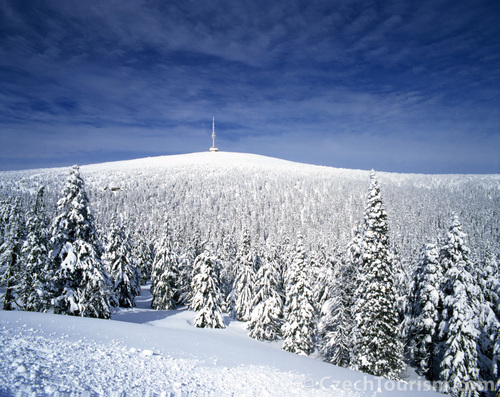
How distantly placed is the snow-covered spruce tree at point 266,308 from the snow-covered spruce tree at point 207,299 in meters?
4.05

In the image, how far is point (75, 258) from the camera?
19.2 meters

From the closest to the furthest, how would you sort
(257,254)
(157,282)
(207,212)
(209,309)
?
1. (209,309)
2. (157,282)
3. (257,254)
4. (207,212)

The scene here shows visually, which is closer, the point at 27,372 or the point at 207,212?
the point at 27,372

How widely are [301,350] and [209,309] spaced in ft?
37.5

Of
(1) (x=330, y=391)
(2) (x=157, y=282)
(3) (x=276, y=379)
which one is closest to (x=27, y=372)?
(3) (x=276, y=379)

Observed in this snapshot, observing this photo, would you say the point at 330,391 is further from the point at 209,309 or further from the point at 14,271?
the point at 14,271

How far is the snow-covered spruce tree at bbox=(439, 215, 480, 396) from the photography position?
63.7 ft

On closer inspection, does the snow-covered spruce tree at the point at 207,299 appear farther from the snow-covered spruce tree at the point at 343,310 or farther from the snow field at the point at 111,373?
the snow field at the point at 111,373

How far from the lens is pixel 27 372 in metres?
7.84

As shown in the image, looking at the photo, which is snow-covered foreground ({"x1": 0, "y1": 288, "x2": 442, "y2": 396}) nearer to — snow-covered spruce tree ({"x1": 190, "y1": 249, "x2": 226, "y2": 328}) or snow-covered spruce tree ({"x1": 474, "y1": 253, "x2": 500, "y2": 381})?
snow-covered spruce tree ({"x1": 474, "y1": 253, "x2": 500, "y2": 381})

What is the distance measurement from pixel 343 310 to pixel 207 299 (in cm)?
1594

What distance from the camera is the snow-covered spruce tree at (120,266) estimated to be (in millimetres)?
37938

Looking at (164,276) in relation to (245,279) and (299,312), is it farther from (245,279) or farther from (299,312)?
(299,312)

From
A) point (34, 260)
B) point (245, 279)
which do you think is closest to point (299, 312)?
point (245, 279)
